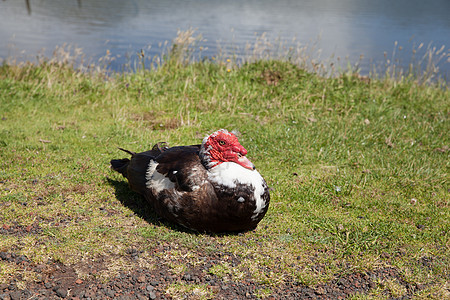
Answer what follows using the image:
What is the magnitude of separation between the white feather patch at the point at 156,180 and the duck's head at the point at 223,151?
555 mm

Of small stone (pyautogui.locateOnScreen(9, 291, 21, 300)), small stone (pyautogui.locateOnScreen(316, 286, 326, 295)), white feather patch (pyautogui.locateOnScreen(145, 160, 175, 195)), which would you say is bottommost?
small stone (pyautogui.locateOnScreen(316, 286, 326, 295))

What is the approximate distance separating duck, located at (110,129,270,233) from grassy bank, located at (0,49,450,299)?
252mm

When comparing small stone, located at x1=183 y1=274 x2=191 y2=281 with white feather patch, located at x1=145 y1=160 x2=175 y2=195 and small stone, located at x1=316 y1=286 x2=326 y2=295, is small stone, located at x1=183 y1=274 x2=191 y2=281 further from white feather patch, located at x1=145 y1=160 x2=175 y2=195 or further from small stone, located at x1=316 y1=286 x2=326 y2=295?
small stone, located at x1=316 y1=286 x2=326 y2=295

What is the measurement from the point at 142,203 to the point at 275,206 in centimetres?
185

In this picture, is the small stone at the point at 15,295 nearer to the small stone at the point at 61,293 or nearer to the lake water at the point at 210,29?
the small stone at the point at 61,293

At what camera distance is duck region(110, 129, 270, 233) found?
459 cm

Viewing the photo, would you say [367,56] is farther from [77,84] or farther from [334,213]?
[334,213]

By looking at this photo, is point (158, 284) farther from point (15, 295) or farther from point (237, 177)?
point (237, 177)

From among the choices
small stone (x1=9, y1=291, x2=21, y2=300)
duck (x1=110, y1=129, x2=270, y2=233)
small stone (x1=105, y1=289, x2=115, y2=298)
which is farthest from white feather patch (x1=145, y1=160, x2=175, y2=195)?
small stone (x1=9, y1=291, x2=21, y2=300)

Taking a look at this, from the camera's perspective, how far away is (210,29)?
24578mm

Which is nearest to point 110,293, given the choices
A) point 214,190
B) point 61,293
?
point 61,293

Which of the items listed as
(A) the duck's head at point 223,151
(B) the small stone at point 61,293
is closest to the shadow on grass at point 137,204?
(A) the duck's head at point 223,151

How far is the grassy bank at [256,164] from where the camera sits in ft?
14.9

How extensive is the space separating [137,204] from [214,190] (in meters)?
1.49
